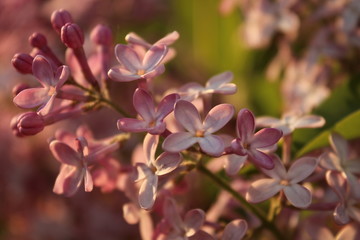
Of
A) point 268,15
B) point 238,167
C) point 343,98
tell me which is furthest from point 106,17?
point 238,167

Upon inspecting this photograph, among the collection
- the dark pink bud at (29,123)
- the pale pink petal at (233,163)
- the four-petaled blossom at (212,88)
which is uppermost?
the dark pink bud at (29,123)

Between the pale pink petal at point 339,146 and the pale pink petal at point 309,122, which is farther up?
the pale pink petal at point 309,122

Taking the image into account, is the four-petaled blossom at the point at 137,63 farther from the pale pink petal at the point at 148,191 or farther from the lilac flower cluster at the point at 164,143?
the pale pink petal at the point at 148,191

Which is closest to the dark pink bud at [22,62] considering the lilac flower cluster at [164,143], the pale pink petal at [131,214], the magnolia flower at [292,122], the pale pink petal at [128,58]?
the lilac flower cluster at [164,143]

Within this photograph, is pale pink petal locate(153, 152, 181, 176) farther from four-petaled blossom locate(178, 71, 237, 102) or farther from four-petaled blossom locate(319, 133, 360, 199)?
four-petaled blossom locate(319, 133, 360, 199)

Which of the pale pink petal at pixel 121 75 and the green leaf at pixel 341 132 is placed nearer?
the pale pink petal at pixel 121 75

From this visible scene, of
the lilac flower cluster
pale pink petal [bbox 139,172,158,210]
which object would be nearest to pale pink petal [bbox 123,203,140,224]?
the lilac flower cluster

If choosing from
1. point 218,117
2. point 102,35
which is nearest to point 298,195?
point 218,117

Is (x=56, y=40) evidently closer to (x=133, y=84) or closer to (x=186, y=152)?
(x=133, y=84)
